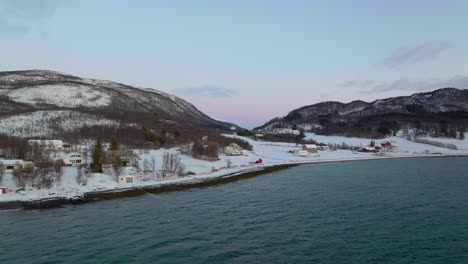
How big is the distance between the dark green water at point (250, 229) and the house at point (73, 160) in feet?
68.8

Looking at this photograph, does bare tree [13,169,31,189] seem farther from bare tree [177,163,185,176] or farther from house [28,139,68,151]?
house [28,139,68,151]

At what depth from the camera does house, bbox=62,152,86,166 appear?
50.2 metres

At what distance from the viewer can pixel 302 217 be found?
2608 centimetres

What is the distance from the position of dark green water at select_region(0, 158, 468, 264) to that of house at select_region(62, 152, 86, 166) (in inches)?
825

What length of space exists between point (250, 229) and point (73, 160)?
128ft

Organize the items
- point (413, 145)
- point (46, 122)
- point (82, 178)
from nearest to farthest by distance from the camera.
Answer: point (82, 178)
point (46, 122)
point (413, 145)

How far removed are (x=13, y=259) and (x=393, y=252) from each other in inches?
867

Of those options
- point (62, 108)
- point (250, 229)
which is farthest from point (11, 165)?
point (62, 108)

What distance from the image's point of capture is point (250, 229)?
75.5 feet

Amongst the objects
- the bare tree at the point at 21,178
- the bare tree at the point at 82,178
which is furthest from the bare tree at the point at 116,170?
the bare tree at the point at 21,178

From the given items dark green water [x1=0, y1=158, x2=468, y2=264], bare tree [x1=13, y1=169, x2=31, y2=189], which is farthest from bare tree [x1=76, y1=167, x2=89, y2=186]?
dark green water [x1=0, y1=158, x2=468, y2=264]

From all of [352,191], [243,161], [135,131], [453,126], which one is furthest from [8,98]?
[453,126]

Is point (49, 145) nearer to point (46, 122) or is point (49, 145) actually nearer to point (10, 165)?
point (10, 165)

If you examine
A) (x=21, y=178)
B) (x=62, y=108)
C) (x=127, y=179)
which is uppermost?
(x=62, y=108)
